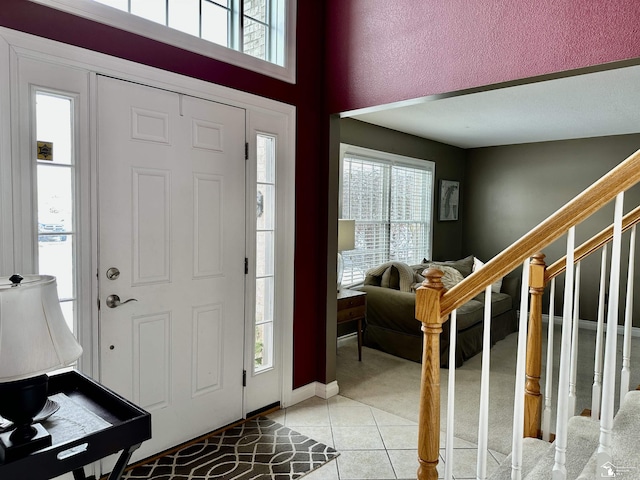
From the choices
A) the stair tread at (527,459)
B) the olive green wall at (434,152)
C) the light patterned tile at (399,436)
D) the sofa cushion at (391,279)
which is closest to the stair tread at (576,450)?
the stair tread at (527,459)

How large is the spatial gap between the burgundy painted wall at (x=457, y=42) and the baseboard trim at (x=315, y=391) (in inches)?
80.3

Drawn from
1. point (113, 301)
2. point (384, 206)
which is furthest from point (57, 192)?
point (384, 206)

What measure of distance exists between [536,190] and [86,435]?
246 inches

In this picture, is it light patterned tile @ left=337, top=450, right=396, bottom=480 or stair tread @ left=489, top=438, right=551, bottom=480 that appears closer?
stair tread @ left=489, top=438, right=551, bottom=480

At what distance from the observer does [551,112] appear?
4.50 m

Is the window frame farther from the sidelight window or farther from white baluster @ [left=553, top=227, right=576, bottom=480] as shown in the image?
white baluster @ [left=553, top=227, right=576, bottom=480]

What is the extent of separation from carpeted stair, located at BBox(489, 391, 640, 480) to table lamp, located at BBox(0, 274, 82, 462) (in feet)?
5.07

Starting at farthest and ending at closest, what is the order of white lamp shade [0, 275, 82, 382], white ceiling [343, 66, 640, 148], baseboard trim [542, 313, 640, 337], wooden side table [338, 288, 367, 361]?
1. baseboard trim [542, 313, 640, 337]
2. wooden side table [338, 288, 367, 361]
3. white ceiling [343, 66, 640, 148]
4. white lamp shade [0, 275, 82, 382]

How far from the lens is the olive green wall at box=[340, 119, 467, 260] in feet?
16.3

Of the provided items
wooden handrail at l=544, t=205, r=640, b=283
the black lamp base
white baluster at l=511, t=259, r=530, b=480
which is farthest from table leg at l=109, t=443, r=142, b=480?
wooden handrail at l=544, t=205, r=640, b=283

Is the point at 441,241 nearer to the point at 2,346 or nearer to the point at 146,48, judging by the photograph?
the point at 146,48

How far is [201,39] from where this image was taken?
254 centimetres

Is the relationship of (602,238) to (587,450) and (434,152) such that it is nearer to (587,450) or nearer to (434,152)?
(587,450)

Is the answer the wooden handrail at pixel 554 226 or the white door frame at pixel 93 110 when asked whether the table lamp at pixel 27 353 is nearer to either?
the white door frame at pixel 93 110
